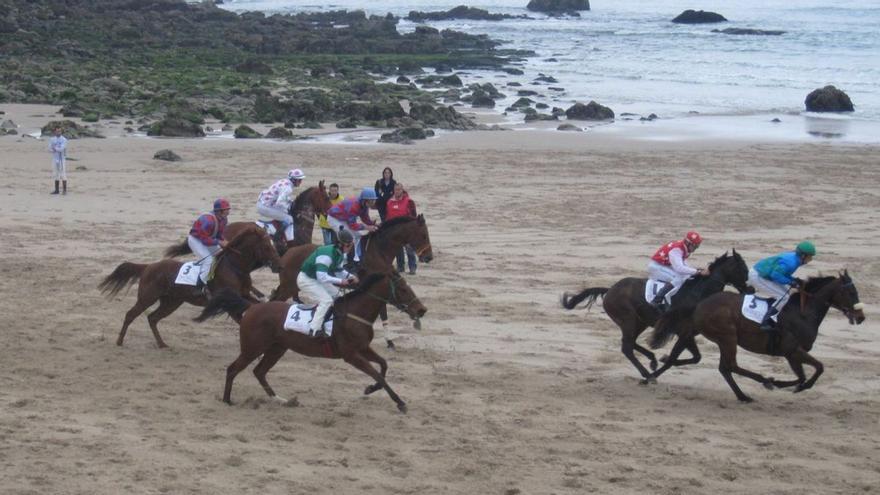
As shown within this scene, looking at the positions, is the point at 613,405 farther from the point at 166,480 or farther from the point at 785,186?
the point at 785,186

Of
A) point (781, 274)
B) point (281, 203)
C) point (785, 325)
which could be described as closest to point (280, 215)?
point (281, 203)

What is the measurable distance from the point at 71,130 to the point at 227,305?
22930mm

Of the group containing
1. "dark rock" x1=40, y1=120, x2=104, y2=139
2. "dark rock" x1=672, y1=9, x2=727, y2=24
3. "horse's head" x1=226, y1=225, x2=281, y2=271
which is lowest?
"dark rock" x1=40, y1=120, x2=104, y2=139

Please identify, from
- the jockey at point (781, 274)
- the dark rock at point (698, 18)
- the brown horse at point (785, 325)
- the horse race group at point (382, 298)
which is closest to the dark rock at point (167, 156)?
the horse race group at point (382, 298)

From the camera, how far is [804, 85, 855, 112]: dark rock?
4684cm

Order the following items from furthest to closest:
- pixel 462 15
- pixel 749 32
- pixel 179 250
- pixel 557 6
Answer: pixel 557 6 < pixel 462 15 < pixel 749 32 < pixel 179 250

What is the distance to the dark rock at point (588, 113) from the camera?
144 feet

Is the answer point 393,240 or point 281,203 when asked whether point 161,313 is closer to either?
point 393,240

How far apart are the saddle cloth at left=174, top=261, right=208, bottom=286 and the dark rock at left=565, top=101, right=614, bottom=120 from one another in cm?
3058

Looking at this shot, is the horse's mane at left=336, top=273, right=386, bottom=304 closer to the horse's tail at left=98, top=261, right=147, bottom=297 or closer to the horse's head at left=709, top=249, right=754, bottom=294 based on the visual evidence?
the horse's tail at left=98, top=261, right=147, bottom=297

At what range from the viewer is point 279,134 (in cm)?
3597

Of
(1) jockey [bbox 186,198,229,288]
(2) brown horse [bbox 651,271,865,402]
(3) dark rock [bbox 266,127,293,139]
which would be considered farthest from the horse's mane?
(3) dark rock [bbox 266,127,293,139]

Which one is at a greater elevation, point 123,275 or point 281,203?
point 281,203

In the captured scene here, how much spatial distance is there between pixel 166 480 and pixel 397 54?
66651 mm
